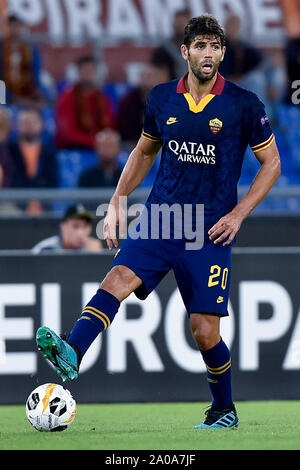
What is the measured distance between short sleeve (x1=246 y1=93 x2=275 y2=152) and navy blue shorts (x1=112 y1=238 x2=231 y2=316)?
0.62 meters

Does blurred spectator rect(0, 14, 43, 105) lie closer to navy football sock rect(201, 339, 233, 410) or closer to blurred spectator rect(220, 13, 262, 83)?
blurred spectator rect(220, 13, 262, 83)

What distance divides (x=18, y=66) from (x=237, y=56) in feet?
8.58

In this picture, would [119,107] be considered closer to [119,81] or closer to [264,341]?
[119,81]

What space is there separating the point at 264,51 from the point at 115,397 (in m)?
6.29

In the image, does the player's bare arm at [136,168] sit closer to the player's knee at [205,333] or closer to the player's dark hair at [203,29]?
the player's dark hair at [203,29]

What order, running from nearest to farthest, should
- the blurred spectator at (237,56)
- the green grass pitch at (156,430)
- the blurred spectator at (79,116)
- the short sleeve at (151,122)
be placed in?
the green grass pitch at (156,430) → the short sleeve at (151,122) → the blurred spectator at (79,116) → the blurred spectator at (237,56)

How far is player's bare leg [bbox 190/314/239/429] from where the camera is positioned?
594 cm

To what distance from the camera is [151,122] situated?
6094 mm

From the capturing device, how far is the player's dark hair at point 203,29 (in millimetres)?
5758

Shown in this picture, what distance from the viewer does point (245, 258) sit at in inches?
326

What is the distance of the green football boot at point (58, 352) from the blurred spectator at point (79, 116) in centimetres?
670

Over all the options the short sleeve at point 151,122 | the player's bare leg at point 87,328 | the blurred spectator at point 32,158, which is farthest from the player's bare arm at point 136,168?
the blurred spectator at point 32,158
